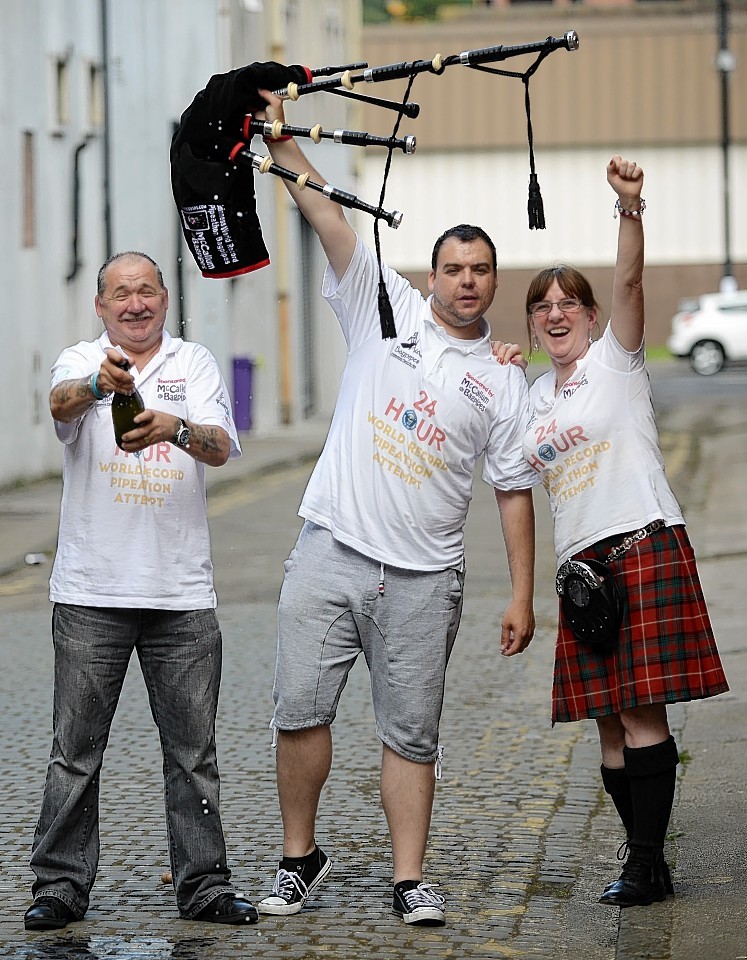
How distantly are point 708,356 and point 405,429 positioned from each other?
37.3 metres

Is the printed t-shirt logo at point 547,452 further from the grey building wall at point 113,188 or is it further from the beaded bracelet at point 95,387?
the grey building wall at point 113,188

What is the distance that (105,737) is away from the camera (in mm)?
5152

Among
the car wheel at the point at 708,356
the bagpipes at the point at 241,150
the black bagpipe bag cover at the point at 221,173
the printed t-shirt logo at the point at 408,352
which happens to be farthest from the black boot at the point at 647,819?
the car wheel at the point at 708,356

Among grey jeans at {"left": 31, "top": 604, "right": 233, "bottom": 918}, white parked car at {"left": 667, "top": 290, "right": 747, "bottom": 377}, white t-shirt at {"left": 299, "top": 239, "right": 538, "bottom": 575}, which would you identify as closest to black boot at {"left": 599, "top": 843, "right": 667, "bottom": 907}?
white t-shirt at {"left": 299, "top": 239, "right": 538, "bottom": 575}

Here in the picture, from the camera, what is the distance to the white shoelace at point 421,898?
5046 millimetres

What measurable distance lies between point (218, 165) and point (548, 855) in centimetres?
247

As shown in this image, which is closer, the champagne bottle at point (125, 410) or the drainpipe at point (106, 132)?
the champagne bottle at point (125, 410)

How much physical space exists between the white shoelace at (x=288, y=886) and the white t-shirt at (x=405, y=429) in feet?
3.22

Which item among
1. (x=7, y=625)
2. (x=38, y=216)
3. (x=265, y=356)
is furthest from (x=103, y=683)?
(x=265, y=356)

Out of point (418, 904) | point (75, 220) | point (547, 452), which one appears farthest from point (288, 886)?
point (75, 220)

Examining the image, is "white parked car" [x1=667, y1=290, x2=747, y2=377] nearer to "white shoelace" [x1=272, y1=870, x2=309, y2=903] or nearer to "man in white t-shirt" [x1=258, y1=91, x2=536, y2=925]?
"man in white t-shirt" [x1=258, y1=91, x2=536, y2=925]

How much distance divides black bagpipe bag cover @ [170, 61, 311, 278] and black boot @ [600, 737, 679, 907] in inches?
71.7

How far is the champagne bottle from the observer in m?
4.80

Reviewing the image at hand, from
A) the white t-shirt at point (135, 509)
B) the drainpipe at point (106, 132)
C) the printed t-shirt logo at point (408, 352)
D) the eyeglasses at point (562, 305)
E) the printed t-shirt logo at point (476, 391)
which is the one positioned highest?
the drainpipe at point (106, 132)
